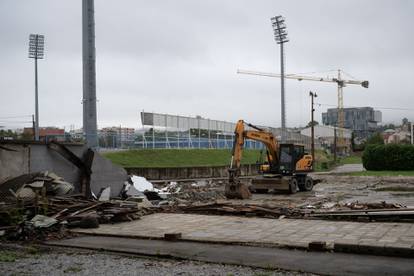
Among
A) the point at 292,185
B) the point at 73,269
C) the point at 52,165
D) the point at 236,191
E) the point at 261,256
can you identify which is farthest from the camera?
the point at 292,185

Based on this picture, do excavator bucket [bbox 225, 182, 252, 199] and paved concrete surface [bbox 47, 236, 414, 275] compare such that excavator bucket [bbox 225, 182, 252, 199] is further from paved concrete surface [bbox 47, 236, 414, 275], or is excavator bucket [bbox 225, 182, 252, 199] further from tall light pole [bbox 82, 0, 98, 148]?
paved concrete surface [bbox 47, 236, 414, 275]

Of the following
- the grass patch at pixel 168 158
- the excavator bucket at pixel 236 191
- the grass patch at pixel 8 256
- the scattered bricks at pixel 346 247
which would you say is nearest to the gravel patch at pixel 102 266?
the grass patch at pixel 8 256

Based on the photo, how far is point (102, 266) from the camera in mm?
9109

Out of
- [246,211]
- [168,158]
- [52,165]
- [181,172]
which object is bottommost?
[246,211]

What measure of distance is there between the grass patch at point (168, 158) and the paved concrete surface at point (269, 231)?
925 inches

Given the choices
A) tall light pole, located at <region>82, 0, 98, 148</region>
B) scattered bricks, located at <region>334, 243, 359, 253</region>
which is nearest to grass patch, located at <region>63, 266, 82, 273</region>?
scattered bricks, located at <region>334, 243, 359, 253</region>

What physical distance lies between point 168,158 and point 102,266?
35.2 m

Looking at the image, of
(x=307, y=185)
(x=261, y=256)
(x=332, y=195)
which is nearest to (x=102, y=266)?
(x=261, y=256)

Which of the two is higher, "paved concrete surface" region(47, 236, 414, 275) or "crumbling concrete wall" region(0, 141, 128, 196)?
"crumbling concrete wall" region(0, 141, 128, 196)

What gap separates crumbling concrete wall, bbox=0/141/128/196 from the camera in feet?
58.7

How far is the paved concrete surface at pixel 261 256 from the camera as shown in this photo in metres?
8.63

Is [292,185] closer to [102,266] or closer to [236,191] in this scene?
[236,191]

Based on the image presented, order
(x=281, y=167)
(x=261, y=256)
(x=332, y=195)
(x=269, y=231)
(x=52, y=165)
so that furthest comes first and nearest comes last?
(x=281, y=167) → (x=332, y=195) → (x=52, y=165) → (x=269, y=231) → (x=261, y=256)

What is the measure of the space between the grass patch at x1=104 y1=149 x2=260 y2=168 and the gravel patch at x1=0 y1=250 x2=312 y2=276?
2789 centimetres
